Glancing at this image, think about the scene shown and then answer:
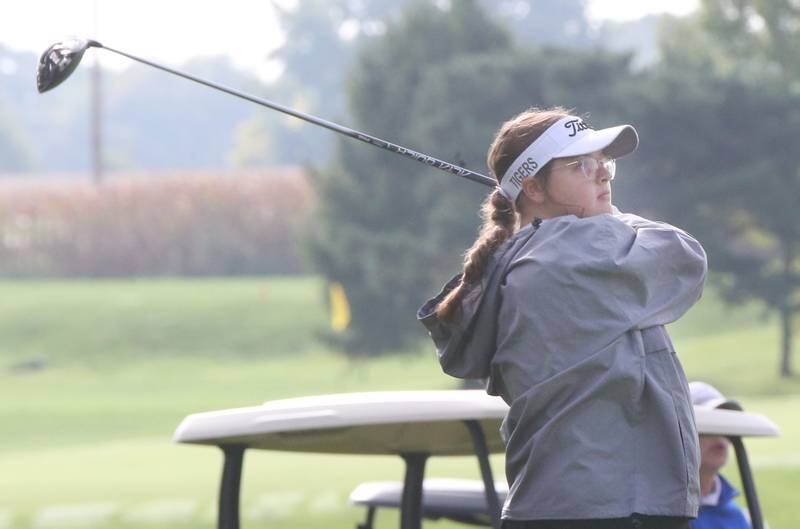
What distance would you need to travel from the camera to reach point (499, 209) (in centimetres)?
326

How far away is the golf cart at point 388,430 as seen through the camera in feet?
12.0

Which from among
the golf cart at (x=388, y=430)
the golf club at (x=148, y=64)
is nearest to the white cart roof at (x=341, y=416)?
the golf cart at (x=388, y=430)

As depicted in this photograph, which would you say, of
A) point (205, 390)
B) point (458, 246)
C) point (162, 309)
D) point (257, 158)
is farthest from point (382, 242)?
point (257, 158)

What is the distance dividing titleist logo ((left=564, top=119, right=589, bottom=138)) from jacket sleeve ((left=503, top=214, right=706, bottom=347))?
0.17 meters

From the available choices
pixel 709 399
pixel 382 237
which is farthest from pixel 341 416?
pixel 382 237

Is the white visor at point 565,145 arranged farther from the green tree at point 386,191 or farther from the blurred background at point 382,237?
the green tree at point 386,191

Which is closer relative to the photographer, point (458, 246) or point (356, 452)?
point (356, 452)

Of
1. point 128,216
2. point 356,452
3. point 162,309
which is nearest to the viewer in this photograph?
point 356,452

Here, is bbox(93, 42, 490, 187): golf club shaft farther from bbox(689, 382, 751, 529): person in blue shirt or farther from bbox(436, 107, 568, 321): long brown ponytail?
bbox(689, 382, 751, 529): person in blue shirt

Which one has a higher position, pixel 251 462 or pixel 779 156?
pixel 779 156

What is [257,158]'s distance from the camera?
85.1 metres

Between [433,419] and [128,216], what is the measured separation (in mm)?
45076

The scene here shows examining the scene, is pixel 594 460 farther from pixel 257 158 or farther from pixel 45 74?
pixel 257 158

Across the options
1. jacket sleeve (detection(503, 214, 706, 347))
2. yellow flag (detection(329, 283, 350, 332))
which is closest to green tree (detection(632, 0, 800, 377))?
yellow flag (detection(329, 283, 350, 332))
